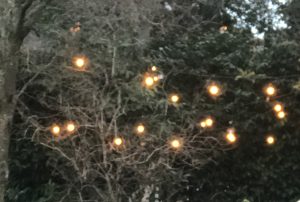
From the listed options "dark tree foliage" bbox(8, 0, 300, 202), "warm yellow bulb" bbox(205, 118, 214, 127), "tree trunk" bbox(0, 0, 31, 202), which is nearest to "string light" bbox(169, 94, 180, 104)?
"dark tree foliage" bbox(8, 0, 300, 202)

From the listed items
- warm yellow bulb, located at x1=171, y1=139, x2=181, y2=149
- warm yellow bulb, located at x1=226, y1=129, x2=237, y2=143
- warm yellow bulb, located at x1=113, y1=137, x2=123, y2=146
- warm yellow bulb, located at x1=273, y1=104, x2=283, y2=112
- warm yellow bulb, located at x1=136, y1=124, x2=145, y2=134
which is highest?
warm yellow bulb, located at x1=273, y1=104, x2=283, y2=112

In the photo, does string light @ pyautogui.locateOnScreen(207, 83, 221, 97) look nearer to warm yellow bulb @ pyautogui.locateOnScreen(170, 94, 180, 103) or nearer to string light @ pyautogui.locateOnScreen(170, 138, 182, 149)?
warm yellow bulb @ pyautogui.locateOnScreen(170, 94, 180, 103)

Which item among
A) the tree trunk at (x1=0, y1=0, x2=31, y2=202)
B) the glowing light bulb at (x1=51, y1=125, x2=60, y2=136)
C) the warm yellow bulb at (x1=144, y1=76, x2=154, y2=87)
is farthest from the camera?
the warm yellow bulb at (x1=144, y1=76, x2=154, y2=87)

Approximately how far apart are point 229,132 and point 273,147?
0.73m

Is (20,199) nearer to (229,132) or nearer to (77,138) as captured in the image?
(77,138)

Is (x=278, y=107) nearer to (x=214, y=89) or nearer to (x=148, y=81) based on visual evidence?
(x=214, y=89)

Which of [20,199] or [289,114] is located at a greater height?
[289,114]

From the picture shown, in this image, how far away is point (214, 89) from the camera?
5.32 meters

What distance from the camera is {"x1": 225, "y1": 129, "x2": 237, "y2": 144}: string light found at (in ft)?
17.9

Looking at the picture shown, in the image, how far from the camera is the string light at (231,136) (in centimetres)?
546

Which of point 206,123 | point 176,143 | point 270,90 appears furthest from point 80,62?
point 270,90

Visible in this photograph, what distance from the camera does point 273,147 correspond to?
19.4 feet

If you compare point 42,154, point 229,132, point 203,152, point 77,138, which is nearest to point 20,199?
point 42,154

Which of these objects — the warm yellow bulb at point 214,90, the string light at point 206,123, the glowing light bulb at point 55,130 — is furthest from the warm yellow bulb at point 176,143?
the glowing light bulb at point 55,130
